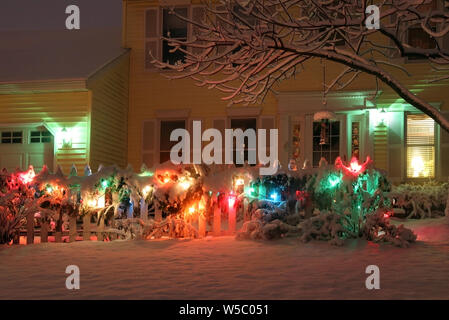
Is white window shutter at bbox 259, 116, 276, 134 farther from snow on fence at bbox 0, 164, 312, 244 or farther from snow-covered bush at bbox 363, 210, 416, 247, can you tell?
snow-covered bush at bbox 363, 210, 416, 247

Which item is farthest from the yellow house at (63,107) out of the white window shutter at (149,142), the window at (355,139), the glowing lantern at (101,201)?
the window at (355,139)

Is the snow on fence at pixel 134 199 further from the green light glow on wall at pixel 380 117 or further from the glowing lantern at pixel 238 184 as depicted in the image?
the green light glow on wall at pixel 380 117

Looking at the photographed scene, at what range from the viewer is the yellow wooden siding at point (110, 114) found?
1465 centimetres

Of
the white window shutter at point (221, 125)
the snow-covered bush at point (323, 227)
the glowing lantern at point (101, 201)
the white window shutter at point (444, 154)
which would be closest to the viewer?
the snow-covered bush at point (323, 227)

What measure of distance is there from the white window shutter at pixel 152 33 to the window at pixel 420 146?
7.78 m

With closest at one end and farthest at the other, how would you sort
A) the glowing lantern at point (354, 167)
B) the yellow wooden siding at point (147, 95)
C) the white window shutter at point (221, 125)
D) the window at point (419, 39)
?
the glowing lantern at point (354, 167) → the window at point (419, 39) → the white window shutter at point (221, 125) → the yellow wooden siding at point (147, 95)

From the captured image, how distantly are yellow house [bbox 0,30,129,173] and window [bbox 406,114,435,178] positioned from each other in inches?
331

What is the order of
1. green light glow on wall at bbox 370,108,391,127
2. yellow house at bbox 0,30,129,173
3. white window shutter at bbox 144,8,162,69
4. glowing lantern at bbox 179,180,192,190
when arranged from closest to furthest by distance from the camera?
glowing lantern at bbox 179,180,192,190 < yellow house at bbox 0,30,129,173 < green light glow on wall at bbox 370,108,391,127 < white window shutter at bbox 144,8,162,69

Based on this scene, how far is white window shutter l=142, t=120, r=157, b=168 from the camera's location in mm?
16344

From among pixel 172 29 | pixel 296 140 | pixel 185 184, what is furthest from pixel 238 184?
pixel 172 29

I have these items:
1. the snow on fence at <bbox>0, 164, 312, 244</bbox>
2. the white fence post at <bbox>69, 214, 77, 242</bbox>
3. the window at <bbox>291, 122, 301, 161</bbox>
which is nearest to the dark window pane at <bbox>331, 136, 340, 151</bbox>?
the window at <bbox>291, 122, 301, 161</bbox>

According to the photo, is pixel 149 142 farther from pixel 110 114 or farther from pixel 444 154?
pixel 444 154

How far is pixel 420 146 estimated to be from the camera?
15.1m
